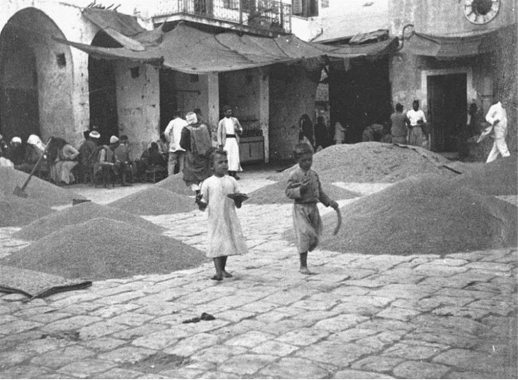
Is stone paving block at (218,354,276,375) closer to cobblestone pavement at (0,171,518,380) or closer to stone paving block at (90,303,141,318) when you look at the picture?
cobblestone pavement at (0,171,518,380)

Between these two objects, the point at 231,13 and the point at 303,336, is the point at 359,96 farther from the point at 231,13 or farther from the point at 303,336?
the point at 303,336

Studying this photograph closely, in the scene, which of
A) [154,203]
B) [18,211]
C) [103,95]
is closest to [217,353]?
[18,211]

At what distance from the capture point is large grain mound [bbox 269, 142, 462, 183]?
13.9m

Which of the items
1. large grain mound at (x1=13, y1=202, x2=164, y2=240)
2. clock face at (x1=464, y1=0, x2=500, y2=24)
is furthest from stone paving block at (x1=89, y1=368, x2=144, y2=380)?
clock face at (x1=464, y1=0, x2=500, y2=24)

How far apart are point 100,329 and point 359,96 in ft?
68.7

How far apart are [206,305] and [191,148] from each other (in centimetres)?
605

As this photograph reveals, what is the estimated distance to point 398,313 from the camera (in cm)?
442

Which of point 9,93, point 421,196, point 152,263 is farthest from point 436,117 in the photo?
point 152,263

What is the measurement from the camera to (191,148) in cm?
1066

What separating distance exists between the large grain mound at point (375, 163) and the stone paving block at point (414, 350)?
983cm

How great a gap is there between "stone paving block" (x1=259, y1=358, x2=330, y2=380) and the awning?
17043 mm

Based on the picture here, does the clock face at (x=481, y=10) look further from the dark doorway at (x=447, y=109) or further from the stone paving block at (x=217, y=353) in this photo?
the stone paving block at (x=217, y=353)

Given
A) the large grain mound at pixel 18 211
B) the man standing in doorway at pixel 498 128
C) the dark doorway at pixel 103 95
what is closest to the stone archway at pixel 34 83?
the dark doorway at pixel 103 95

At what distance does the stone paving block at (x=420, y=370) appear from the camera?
3.26 m
